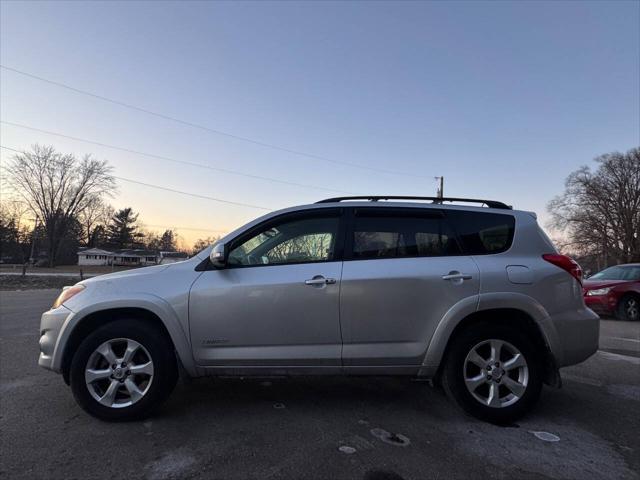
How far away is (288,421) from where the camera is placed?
344 cm

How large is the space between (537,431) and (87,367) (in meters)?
3.62

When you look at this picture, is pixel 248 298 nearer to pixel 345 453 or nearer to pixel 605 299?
pixel 345 453

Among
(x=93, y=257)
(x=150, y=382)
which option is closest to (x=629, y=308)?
(x=150, y=382)

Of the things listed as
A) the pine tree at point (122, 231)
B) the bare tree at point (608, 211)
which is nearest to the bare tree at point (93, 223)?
the pine tree at point (122, 231)

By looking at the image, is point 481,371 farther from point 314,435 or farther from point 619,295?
point 619,295

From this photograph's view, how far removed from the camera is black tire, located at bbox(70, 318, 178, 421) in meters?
3.40

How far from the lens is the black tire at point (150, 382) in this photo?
340cm

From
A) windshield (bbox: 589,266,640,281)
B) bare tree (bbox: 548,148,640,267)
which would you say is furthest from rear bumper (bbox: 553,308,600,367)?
bare tree (bbox: 548,148,640,267)

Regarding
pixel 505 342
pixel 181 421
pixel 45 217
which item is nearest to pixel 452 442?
pixel 505 342

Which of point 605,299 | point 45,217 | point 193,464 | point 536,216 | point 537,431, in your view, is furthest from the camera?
point 45,217

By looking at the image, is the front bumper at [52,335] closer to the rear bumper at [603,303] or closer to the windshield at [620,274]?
the rear bumper at [603,303]

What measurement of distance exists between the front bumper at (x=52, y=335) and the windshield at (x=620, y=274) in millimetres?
12080

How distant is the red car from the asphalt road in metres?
7.04

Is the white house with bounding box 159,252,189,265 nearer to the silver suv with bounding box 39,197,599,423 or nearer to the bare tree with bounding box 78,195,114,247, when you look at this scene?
the silver suv with bounding box 39,197,599,423
